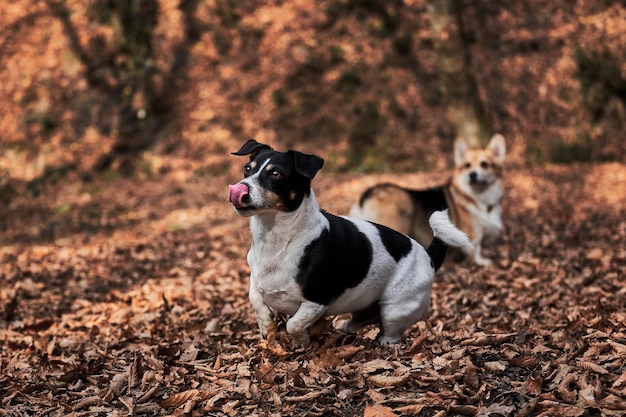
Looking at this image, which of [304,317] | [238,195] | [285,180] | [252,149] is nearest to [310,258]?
[304,317]

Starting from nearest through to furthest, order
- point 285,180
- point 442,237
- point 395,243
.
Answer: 1. point 285,180
2. point 395,243
3. point 442,237

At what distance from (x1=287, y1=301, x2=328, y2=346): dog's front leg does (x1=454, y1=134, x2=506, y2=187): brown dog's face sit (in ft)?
17.5

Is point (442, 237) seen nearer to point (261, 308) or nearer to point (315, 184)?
point (261, 308)

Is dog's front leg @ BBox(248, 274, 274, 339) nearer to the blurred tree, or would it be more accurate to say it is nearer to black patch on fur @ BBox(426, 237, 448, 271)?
black patch on fur @ BBox(426, 237, 448, 271)

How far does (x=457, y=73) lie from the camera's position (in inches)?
591

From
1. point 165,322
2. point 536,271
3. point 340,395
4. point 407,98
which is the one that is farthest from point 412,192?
point 407,98

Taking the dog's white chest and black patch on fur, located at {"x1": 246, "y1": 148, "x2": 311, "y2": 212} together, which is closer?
black patch on fur, located at {"x1": 246, "y1": 148, "x2": 311, "y2": 212}

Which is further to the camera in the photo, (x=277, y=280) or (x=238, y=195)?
(x=277, y=280)

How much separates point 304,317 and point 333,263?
0.40m

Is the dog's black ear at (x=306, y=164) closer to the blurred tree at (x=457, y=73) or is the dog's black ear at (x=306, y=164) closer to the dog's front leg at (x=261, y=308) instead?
the dog's front leg at (x=261, y=308)

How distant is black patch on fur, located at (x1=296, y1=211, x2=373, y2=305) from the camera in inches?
164

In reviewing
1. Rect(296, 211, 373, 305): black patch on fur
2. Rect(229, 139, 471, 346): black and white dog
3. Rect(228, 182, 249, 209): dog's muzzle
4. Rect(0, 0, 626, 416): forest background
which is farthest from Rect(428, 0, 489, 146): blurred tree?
Rect(228, 182, 249, 209): dog's muzzle

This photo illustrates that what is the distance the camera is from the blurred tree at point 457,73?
48.5 feet

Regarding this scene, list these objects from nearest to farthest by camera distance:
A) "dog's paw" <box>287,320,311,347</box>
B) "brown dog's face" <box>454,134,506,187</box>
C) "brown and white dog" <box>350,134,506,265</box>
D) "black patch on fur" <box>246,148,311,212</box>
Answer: "black patch on fur" <box>246,148,311,212</box>
"dog's paw" <box>287,320,311,347</box>
"brown and white dog" <box>350,134,506,265</box>
"brown dog's face" <box>454,134,506,187</box>
